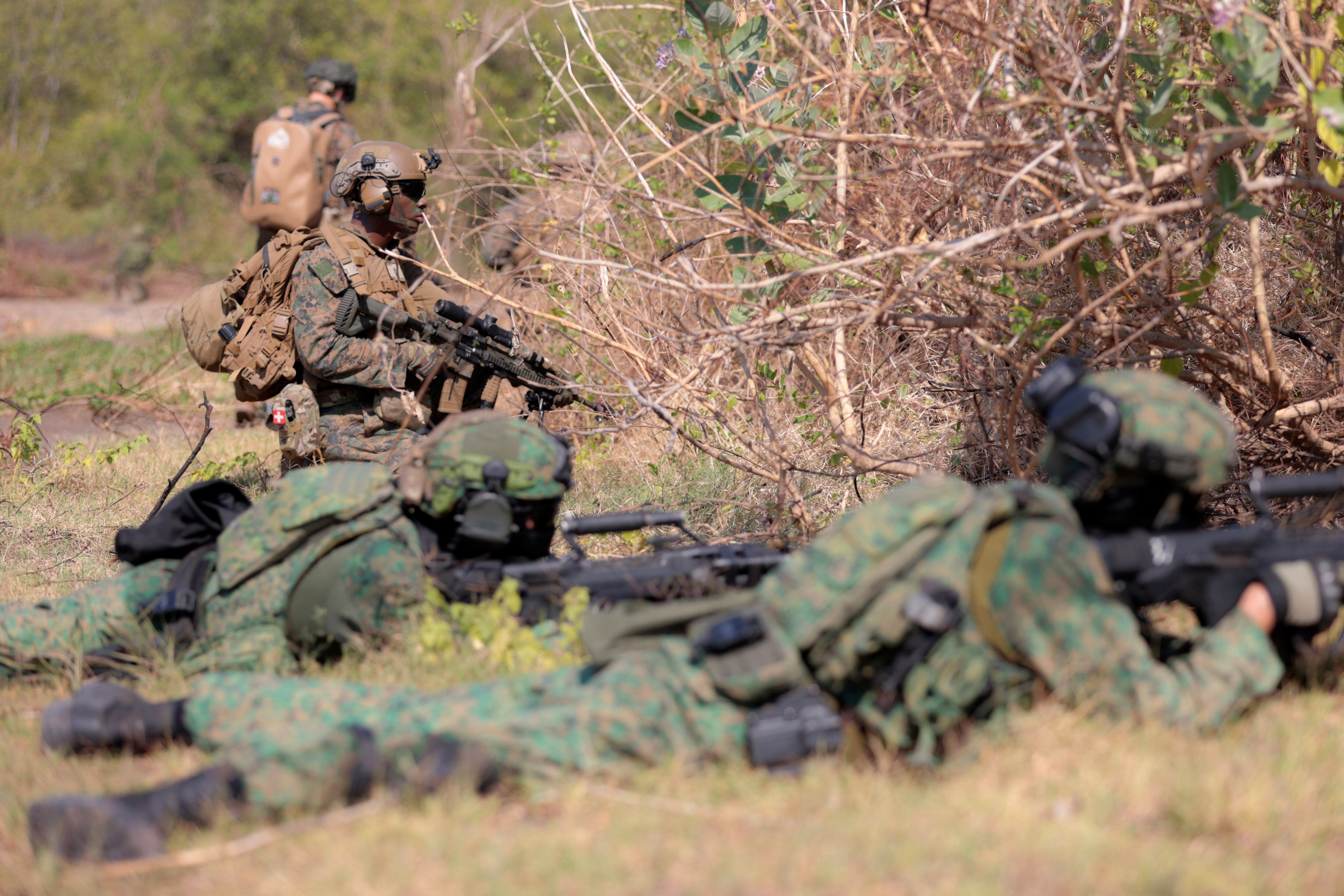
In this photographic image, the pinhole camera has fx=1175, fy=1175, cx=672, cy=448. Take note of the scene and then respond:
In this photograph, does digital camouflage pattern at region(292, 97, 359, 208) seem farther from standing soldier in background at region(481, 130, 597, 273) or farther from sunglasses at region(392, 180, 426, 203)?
sunglasses at region(392, 180, 426, 203)

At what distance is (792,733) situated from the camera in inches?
108

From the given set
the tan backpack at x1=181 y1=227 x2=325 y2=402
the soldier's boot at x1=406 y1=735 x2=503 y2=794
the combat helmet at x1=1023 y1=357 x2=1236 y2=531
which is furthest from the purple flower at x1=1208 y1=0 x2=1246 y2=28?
the tan backpack at x1=181 y1=227 x2=325 y2=402

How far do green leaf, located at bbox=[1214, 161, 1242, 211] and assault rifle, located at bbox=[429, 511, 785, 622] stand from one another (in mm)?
1673

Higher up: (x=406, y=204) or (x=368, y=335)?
(x=406, y=204)

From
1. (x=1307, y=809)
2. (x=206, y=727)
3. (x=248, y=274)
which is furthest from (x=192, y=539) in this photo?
(x=1307, y=809)

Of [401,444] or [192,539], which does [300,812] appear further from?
[401,444]

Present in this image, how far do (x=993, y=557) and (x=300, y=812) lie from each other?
169 cm

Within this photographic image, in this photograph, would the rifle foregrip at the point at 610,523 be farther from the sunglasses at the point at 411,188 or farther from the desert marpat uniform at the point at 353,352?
the sunglasses at the point at 411,188

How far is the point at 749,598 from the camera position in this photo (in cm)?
295

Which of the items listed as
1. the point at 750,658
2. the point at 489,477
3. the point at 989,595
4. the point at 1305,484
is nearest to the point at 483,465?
the point at 489,477

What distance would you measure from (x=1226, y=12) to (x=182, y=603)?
11.1 feet

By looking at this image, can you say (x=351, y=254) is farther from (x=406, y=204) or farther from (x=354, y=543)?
(x=354, y=543)

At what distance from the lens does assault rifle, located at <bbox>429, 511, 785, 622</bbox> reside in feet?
11.6

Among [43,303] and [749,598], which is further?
[43,303]
